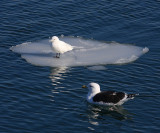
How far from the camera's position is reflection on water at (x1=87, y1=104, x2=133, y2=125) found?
1809cm

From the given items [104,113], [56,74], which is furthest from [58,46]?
[104,113]

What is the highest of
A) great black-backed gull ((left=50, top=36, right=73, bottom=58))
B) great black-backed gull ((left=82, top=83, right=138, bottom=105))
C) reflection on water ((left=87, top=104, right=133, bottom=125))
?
great black-backed gull ((left=50, top=36, right=73, bottom=58))

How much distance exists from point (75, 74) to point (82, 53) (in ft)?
8.26

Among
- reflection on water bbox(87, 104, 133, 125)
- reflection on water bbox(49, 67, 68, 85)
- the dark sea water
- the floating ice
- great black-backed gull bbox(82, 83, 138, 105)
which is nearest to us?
the dark sea water

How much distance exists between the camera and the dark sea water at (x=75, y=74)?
17672 millimetres

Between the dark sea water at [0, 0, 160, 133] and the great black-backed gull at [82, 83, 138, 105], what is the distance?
29 cm

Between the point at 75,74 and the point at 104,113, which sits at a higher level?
the point at 75,74

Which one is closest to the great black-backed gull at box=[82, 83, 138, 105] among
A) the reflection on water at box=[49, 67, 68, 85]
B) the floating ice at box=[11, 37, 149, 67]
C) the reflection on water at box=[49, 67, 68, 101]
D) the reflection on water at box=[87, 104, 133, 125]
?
the reflection on water at box=[87, 104, 133, 125]

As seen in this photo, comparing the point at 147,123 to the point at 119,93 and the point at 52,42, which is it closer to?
the point at 119,93

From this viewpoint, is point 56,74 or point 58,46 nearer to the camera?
point 56,74

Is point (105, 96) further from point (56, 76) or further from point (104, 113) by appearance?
point (56, 76)

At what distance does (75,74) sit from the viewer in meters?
21.4

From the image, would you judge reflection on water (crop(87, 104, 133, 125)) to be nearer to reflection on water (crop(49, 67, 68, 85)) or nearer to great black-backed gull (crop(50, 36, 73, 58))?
reflection on water (crop(49, 67, 68, 85))

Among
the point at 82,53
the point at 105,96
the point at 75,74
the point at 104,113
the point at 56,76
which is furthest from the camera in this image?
the point at 82,53
